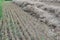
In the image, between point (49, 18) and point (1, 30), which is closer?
point (1, 30)

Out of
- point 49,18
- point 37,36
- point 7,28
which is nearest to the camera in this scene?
point 37,36

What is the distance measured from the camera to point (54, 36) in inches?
193

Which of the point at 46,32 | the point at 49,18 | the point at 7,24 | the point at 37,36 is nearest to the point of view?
the point at 37,36

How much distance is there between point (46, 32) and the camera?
5.27m

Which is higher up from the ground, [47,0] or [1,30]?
[1,30]

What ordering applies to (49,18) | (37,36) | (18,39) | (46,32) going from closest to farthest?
1. (18,39)
2. (37,36)
3. (46,32)
4. (49,18)

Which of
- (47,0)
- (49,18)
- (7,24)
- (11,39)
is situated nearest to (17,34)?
(11,39)

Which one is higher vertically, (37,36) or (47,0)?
(37,36)

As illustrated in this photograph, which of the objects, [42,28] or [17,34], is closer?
[17,34]

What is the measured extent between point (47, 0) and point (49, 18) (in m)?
5.48

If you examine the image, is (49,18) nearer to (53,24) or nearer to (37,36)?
(53,24)

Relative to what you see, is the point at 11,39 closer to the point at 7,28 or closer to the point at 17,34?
the point at 17,34

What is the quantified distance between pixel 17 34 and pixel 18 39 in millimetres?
495

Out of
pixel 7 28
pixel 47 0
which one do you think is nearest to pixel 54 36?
pixel 7 28
